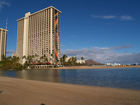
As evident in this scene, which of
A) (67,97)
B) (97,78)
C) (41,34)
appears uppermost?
(41,34)

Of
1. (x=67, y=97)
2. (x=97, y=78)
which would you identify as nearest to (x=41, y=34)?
(x=97, y=78)

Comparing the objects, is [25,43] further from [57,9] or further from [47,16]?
[57,9]

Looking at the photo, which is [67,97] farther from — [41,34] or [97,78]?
[41,34]

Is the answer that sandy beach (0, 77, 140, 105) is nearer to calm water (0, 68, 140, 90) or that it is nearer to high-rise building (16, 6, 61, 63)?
calm water (0, 68, 140, 90)

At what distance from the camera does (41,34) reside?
16812 cm

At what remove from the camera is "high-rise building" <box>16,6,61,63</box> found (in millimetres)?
157125

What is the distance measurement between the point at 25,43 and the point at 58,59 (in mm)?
63073

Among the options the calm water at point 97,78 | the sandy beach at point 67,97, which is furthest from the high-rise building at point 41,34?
the sandy beach at point 67,97

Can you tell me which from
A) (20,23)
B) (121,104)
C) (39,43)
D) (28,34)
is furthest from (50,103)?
(20,23)

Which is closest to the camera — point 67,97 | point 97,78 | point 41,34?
point 67,97

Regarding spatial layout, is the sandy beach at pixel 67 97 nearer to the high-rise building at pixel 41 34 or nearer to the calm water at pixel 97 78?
the calm water at pixel 97 78

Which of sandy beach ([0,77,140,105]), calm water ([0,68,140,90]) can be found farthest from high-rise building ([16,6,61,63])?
sandy beach ([0,77,140,105])

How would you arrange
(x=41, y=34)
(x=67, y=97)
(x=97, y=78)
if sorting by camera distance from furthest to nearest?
(x=41, y=34) < (x=97, y=78) < (x=67, y=97)

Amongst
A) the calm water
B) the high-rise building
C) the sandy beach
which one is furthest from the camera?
the high-rise building
